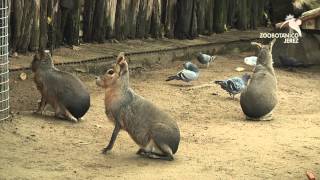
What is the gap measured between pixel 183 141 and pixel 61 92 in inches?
59.5

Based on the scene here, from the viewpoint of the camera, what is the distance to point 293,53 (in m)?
12.5

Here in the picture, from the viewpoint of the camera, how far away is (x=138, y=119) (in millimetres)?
6902

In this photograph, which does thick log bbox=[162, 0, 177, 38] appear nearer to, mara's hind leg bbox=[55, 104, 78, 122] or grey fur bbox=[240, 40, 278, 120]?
grey fur bbox=[240, 40, 278, 120]

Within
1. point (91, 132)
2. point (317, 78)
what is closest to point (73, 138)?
point (91, 132)

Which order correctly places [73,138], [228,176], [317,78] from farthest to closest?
1. [317,78]
2. [73,138]
3. [228,176]

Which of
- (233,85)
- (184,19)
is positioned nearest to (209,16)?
(184,19)

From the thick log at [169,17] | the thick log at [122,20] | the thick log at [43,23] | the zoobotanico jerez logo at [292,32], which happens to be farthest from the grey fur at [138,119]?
the zoobotanico jerez logo at [292,32]

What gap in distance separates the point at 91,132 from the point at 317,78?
5186mm

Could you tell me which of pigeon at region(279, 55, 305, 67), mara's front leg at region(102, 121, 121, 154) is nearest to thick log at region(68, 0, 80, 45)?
pigeon at region(279, 55, 305, 67)

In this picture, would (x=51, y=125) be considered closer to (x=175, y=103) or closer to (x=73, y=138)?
(x=73, y=138)

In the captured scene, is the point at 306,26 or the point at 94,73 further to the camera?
the point at 306,26

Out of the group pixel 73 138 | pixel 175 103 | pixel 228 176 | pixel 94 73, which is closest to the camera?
pixel 228 176

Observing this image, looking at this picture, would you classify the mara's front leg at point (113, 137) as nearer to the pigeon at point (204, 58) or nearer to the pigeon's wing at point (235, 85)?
the pigeon's wing at point (235, 85)

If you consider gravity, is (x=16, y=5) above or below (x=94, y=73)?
above
